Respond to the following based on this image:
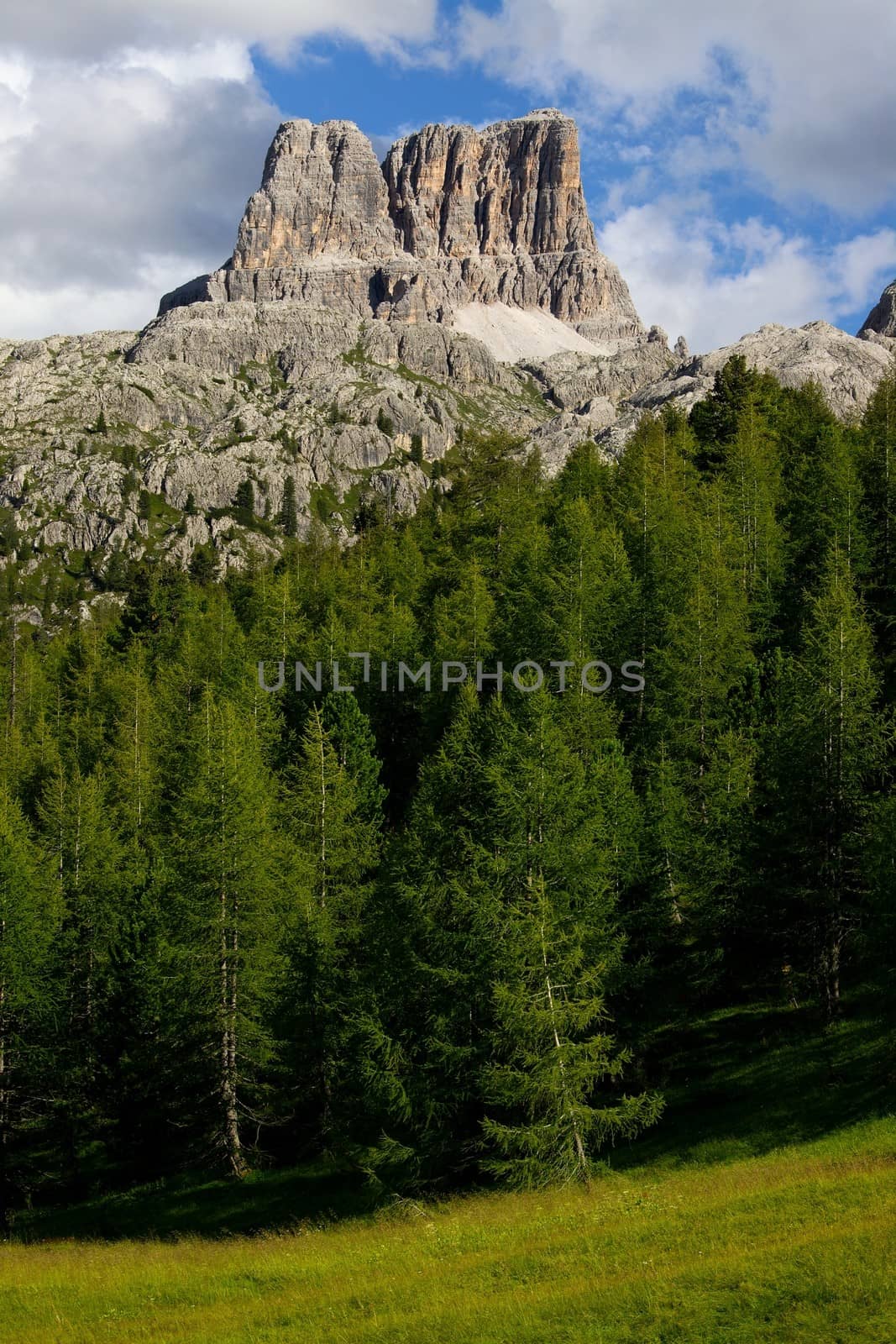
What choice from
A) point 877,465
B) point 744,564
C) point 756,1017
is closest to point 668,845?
point 756,1017

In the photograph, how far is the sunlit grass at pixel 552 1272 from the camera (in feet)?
43.5

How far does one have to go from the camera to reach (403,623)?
54844 mm

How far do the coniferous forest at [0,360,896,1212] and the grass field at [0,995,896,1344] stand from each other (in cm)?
149

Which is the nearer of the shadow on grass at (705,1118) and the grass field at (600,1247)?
the grass field at (600,1247)

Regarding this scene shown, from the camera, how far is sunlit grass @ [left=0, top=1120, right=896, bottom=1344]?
1327 centimetres

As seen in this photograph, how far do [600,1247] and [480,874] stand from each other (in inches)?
425

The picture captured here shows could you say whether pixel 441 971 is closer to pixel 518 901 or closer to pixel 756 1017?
pixel 518 901

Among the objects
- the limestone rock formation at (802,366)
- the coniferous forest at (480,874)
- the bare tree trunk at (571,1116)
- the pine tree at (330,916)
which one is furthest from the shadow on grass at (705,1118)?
the limestone rock formation at (802,366)

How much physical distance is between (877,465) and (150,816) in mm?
44281

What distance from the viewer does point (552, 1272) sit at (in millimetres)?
16016

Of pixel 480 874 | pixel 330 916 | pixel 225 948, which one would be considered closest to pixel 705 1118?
pixel 480 874

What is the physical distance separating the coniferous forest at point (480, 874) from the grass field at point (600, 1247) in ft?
4.89

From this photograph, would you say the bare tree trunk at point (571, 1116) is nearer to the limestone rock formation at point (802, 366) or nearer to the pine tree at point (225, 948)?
the pine tree at point (225, 948)

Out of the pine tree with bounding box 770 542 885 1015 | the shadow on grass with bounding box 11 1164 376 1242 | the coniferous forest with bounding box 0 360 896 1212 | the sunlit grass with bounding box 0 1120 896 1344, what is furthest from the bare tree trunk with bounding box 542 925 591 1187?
the pine tree with bounding box 770 542 885 1015
